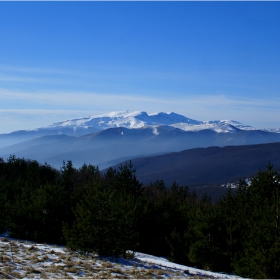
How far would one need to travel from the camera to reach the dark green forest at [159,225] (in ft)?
61.1

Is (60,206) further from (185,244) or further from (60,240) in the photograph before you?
(185,244)

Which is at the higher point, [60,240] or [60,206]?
[60,206]

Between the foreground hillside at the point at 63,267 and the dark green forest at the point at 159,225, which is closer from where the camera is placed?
the foreground hillside at the point at 63,267

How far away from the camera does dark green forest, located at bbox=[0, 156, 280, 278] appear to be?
18625 mm

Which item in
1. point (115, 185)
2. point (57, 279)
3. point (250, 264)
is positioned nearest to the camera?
point (57, 279)

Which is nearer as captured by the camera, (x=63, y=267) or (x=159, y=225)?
(x=63, y=267)

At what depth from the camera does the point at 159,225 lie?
29391mm

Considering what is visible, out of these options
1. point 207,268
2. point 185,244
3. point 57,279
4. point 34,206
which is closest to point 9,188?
point 34,206

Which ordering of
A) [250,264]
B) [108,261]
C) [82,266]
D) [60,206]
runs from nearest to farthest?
[82,266] → [108,261] → [250,264] → [60,206]

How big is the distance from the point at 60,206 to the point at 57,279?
526 inches

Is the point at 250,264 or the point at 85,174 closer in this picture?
the point at 250,264

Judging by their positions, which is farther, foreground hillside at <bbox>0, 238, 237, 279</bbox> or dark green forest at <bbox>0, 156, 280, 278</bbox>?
dark green forest at <bbox>0, 156, 280, 278</bbox>

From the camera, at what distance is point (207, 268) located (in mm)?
22188

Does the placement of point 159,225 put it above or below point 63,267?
below
